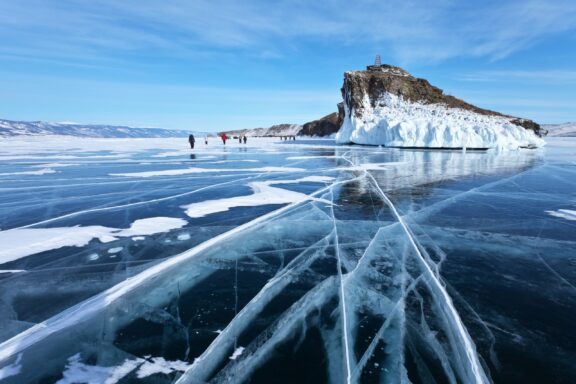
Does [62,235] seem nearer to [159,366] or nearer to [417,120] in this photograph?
[159,366]

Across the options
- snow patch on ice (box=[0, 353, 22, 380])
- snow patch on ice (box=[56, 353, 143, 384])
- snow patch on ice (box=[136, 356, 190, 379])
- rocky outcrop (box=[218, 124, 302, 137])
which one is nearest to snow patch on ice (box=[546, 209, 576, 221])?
snow patch on ice (box=[136, 356, 190, 379])

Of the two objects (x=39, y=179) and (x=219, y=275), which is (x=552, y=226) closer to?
(x=219, y=275)

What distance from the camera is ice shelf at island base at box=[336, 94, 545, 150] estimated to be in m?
27.9

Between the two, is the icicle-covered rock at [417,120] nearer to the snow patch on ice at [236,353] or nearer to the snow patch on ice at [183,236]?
the snow patch on ice at [183,236]

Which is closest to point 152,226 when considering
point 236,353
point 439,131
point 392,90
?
point 236,353

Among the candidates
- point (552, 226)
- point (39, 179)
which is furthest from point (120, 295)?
point (39, 179)

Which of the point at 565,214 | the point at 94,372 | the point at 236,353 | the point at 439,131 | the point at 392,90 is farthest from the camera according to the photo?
the point at 392,90

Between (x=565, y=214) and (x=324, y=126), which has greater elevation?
(x=324, y=126)

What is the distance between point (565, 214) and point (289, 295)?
5.91 meters

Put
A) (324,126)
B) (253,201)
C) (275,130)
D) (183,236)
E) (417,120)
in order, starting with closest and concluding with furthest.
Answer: (183,236) → (253,201) → (417,120) → (324,126) → (275,130)

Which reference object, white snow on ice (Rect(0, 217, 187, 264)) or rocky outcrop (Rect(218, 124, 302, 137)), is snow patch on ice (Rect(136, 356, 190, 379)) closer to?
white snow on ice (Rect(0, 217, 187, 264))

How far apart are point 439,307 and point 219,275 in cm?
221

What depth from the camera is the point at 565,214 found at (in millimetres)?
5711

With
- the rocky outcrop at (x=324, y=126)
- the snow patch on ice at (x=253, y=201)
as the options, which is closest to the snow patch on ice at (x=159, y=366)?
the snow patch on ice at (x=253, y=201)
